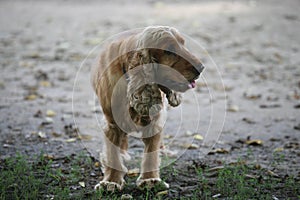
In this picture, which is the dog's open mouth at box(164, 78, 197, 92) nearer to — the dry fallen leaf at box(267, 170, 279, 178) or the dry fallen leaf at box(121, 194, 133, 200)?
the dry fallen leaf at box(121, 194, 133, 200)

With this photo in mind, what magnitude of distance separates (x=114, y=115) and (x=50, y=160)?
37.5 inches

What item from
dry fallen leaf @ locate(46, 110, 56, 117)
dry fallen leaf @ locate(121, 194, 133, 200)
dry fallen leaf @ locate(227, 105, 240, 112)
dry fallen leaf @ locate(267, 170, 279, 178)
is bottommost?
dry fallen leaf @ locate(121, 194, 133, 200)

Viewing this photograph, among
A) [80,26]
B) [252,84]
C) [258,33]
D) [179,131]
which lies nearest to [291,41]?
[258,33]

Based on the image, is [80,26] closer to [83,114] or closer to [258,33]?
[258,33]

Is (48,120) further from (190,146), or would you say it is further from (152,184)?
(152,184)

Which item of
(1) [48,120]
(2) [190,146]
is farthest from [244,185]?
(1) [48,120]

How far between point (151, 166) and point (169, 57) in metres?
1.13

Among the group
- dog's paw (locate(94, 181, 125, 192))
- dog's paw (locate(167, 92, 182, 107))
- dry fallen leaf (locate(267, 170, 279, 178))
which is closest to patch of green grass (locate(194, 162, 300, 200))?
dry fallen leaf (locate(267, 170, 279, 178))

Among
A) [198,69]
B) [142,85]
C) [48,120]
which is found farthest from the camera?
[48,120]

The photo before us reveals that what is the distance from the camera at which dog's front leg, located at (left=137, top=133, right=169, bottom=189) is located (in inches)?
148

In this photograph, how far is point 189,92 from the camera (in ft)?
23.2

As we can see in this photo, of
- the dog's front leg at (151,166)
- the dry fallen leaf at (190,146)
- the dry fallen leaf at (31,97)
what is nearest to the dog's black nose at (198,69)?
the dog's front leg at (151,166)

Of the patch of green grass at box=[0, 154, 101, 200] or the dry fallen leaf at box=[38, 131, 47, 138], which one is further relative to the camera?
the dry fallen leaf at box=[38, 131, 47, 138]

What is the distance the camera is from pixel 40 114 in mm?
5902
